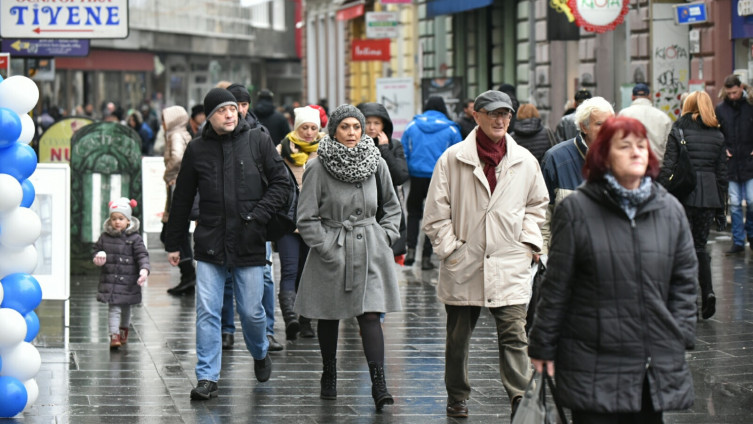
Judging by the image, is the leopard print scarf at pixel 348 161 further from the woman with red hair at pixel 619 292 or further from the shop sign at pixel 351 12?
the shop sign at pixel 351 12

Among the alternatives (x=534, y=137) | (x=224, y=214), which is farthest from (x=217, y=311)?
(x=534, y=137)

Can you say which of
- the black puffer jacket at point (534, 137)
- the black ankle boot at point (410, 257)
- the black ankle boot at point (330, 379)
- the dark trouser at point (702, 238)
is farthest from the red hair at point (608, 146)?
the black ankle boot at point (410, 257)

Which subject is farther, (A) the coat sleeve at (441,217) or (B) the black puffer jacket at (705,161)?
(B) the black puffer jacket at (705,161)

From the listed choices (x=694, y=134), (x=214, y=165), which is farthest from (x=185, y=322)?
(x=694, y=134)

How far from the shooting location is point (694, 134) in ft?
40.6

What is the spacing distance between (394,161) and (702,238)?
105 inches

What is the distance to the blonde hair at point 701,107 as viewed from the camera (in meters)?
12.1

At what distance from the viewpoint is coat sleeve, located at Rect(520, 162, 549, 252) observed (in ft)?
26.3

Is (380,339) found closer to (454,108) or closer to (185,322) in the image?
(185,322)

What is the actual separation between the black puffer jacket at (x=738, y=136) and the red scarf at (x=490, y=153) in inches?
360

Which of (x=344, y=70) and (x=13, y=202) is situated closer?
(x=13, y=202)

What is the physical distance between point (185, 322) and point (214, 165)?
357 centimetres

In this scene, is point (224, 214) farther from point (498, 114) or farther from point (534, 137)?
point (534, 137)

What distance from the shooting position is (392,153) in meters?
11.7
